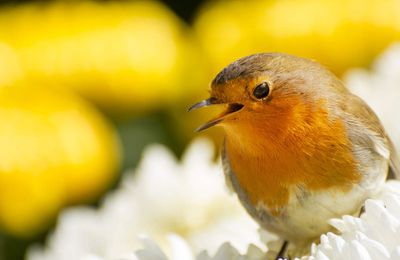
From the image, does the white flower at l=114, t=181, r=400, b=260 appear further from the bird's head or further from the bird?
the bird's head

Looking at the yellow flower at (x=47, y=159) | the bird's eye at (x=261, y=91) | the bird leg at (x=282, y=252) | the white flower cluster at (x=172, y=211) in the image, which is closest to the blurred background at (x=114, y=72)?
the yellow flower at (x=47, y=159)

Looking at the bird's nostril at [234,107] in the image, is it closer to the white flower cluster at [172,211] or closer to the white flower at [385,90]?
the white flower cluster at [172,211]

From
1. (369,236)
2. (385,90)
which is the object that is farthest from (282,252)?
(385,90)

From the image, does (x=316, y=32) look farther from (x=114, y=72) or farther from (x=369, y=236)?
(x=369, y=236)

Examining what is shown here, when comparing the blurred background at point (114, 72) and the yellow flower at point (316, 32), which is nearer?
the blurred background at point (114, 72)

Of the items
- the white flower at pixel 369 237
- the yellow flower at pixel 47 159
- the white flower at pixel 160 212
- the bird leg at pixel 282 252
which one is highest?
the yellow flower at pixel 47 159

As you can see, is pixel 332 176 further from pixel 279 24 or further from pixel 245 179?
pixel 279 24

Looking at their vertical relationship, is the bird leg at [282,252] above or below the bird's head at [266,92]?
below

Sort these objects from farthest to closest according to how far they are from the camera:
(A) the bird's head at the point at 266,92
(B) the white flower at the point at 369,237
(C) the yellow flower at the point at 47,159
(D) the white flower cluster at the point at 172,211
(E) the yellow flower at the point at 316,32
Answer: (E) the yellow flower at the point at 316,32
(C) the yellow flower at the point at 47,159
(D) the white flower cluster at the point at 172,211
(A) the bird's head at the point at 266,92
(B) the white flower at the point at 369,237

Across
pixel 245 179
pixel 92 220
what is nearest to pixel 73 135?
pixel 92 220
